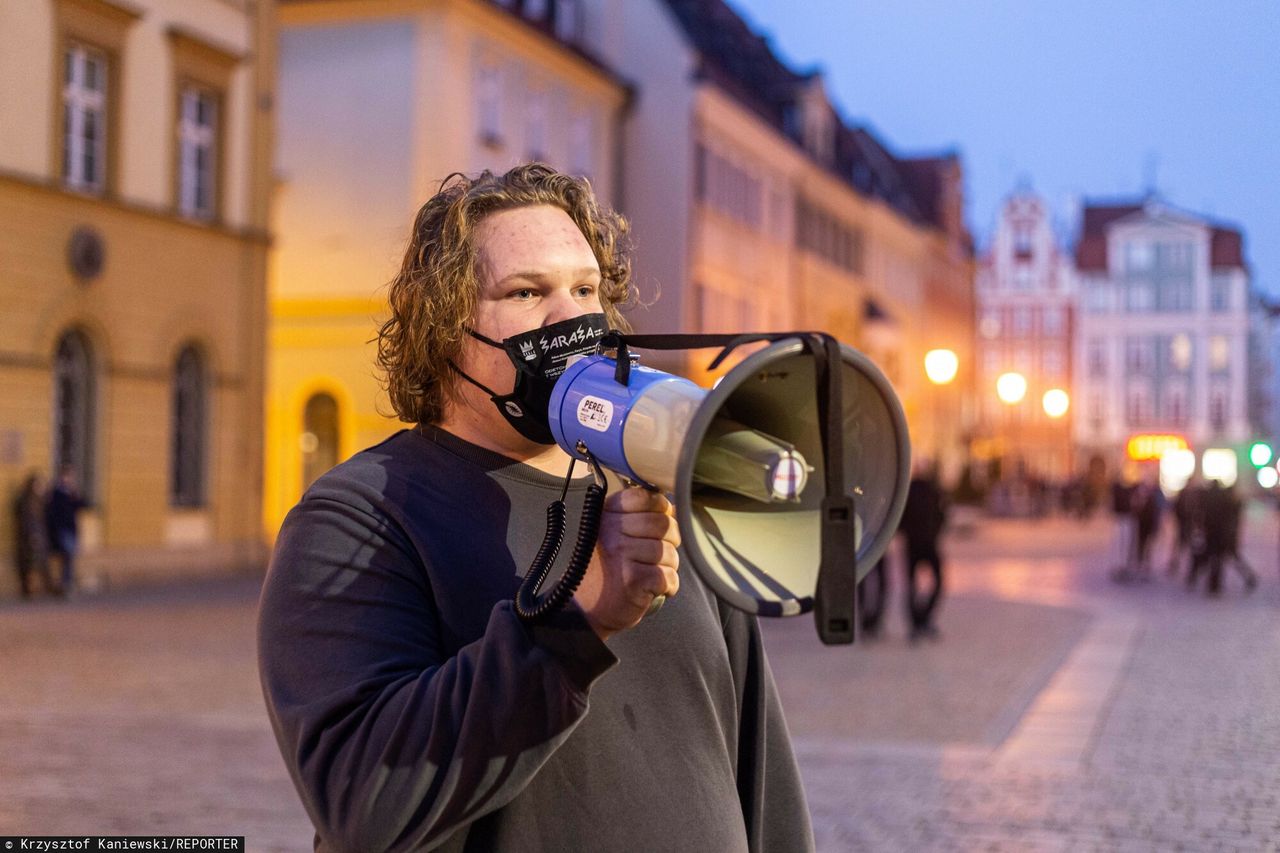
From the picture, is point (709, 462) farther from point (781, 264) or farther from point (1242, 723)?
point (781, 264)

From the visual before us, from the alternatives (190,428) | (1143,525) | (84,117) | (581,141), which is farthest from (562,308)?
(581,141)

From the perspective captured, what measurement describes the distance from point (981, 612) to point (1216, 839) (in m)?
12.3

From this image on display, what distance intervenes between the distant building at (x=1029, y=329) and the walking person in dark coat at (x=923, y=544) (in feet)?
248

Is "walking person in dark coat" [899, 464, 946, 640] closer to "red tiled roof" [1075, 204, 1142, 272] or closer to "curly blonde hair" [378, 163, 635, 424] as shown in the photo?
"curly blonde hair" [378, 163, 635, 424]

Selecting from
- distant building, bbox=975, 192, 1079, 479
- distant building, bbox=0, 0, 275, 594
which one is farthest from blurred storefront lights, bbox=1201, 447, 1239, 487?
distant building, bbox=975, 192, 1079, 479

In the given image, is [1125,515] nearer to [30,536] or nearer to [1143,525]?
[1143,525]

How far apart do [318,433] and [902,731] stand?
68.8ft

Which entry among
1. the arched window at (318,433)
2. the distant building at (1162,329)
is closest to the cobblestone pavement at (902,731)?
the arched window at (318,433)

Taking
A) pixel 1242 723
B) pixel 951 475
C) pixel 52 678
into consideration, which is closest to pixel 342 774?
pixel 1242 723

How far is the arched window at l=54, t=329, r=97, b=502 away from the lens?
20766 millimetres

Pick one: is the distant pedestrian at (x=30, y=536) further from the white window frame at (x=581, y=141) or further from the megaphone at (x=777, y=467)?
the megaphone at (x=777, y=467)

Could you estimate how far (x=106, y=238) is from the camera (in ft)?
68.8

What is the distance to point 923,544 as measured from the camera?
1520cm

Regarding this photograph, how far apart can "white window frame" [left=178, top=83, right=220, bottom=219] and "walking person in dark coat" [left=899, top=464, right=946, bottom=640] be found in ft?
39.1
